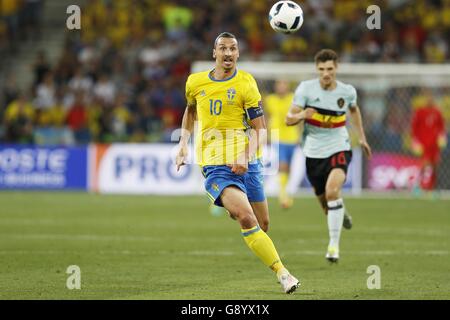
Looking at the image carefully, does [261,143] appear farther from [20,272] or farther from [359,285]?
[20,272]

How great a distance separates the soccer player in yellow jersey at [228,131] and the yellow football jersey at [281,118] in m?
9.93

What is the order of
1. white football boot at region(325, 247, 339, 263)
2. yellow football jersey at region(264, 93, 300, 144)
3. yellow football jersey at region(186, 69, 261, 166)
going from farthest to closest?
1. yellow football jersey at region(264, 93, 300, 144)
2. white football boot at region(325, 247, 339, 263)
3. yellow football jersey at region(186, 69, 261, 166)

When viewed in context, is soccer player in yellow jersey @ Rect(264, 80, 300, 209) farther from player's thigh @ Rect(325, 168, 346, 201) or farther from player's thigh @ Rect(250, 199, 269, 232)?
player's thigh @ Rect(250, 199, 269, 232)

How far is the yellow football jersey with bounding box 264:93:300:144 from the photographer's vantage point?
19.8 metres

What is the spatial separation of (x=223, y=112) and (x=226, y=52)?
23.0 inches

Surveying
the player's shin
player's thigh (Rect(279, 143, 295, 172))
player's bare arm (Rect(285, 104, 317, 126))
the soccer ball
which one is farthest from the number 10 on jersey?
player's thigh (Rect(279, 143, 295, 172))

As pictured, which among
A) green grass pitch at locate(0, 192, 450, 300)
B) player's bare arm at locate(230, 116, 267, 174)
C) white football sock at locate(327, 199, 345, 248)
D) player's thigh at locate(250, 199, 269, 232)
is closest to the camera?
green grass pitch at locate(0, 192, 450, 300)

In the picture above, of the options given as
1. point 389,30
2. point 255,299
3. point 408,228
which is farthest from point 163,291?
point 389,30

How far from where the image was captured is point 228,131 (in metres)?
9.72

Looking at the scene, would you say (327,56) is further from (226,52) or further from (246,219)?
(246,219)

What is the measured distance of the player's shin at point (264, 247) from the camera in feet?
30.0

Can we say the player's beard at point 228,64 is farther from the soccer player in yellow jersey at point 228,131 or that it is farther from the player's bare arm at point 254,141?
the player's bare arm at point 254,141

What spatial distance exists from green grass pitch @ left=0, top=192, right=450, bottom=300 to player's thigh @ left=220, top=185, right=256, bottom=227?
2.28 feet

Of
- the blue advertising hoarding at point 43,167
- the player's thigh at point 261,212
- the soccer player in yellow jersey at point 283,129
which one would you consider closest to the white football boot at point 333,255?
the player's thigh at point 261,212
